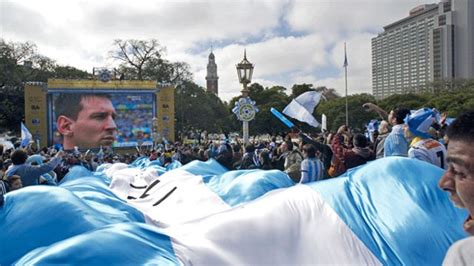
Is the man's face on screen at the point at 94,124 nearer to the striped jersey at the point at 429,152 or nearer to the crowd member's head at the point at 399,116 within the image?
the crowd member's head at the point at 399,116

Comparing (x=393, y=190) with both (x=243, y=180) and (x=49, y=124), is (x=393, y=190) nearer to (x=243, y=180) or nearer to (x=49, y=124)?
(x=243, y=180)

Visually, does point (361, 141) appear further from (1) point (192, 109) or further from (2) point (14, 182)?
(1) point (192, 109)

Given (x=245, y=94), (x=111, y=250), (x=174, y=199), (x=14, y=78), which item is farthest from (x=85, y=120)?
(x=111, y=250)

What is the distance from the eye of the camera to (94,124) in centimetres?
2853

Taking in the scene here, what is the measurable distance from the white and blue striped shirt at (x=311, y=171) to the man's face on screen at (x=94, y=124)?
944 inches

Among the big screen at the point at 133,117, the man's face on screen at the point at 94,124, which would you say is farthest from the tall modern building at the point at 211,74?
the man's face on screen at the point at 94,124

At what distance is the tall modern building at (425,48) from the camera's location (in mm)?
73375

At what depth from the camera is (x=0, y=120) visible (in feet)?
112

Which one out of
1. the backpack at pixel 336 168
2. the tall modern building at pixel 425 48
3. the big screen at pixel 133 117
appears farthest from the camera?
the tall modern building at pixel 425 48

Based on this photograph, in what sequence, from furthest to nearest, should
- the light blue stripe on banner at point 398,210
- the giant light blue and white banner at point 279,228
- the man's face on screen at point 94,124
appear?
the man's face on screen at point 94,124
the light blue stripe on banner at point 398,210
the giant light blue and white banner at point 279,228

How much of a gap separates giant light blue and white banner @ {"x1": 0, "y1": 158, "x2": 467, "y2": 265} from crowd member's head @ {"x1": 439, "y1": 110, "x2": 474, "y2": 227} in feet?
→ 3.77

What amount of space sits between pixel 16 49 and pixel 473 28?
228 feet

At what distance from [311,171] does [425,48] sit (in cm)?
8489

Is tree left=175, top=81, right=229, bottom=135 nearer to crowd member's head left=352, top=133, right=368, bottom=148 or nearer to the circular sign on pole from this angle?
the circular sign on pole
